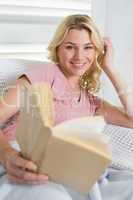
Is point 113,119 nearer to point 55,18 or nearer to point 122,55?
point 55,18

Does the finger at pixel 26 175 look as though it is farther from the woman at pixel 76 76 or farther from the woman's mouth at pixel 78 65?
the woman's mouth at pixel 78 65

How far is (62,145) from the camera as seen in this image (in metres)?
0.72

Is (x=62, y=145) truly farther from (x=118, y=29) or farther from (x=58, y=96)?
(x=118, y=29)

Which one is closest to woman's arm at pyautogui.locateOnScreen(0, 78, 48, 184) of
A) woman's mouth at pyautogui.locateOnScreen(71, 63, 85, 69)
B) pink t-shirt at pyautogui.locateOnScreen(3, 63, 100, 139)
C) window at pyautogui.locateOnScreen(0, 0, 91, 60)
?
pink t-shirt at pyautogui.locateOnScreen(3, 63, 100, 139)

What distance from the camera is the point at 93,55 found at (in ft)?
4.17

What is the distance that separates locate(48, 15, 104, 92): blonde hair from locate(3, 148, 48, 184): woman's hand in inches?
18.7

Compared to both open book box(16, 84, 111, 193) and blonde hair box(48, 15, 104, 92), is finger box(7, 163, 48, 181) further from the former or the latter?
blonde hair box(48, 15, 104, 92)

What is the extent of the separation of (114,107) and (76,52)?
0.27m

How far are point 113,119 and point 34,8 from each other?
1.96 ft

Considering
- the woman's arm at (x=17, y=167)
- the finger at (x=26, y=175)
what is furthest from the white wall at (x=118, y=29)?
the finger at (x=26, y=175)

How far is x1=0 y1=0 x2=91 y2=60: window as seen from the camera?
5.15ft

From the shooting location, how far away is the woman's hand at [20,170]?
81 cm

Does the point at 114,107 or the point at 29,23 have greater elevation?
the point at 29,23

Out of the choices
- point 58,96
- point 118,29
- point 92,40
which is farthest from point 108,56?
point 118,29
